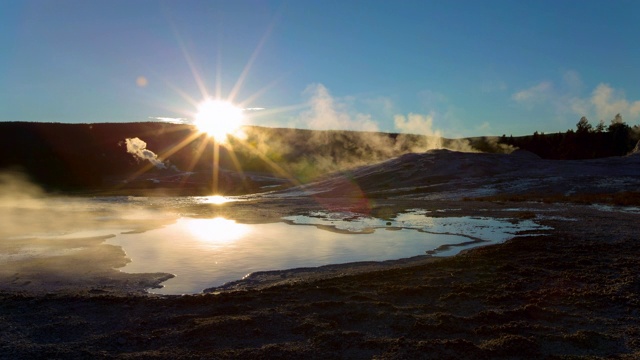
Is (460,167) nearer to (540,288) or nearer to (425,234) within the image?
(425,234)

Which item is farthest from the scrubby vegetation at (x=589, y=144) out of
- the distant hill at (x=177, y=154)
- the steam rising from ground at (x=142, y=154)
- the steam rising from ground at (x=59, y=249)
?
the steam rising from ground at (x=59, y=249)

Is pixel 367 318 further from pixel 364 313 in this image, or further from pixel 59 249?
pixel 59 249

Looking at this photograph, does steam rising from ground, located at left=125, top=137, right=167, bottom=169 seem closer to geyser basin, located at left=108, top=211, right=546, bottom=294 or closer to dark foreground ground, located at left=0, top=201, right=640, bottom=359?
geyser basin, located at left=108, top=211, right=546, bottom=294

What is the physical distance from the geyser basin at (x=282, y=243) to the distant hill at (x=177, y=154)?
39.2 metres

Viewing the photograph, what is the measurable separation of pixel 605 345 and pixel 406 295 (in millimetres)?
3121

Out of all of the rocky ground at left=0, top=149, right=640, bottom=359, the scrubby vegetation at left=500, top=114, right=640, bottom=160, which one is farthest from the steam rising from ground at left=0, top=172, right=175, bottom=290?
the scrubby vegetation at left=500, top=114, right=640, bottom=160

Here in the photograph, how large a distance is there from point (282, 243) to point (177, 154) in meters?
82.1

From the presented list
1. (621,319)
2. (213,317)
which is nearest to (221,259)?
(213,317)

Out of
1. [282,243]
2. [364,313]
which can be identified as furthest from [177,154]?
[364,313]

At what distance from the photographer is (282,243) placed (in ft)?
48.6

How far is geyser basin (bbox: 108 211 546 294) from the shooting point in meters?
11.2

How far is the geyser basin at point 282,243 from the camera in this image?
11.2 meters

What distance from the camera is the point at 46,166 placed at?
221 ft

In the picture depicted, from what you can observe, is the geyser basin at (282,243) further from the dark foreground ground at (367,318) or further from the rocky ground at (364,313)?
the dark foreground ground at (367,318)
